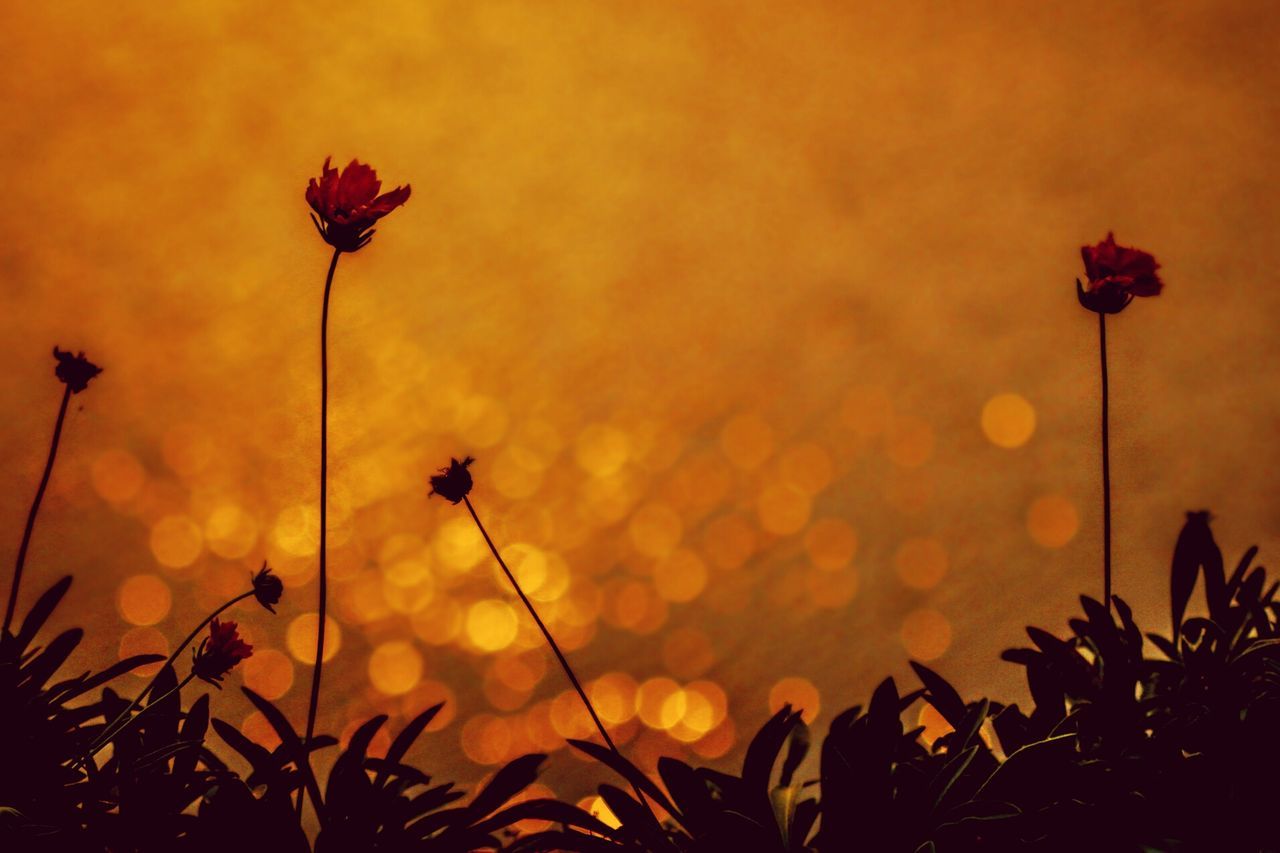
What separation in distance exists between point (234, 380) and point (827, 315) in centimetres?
117

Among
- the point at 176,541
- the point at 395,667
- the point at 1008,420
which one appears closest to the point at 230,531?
the point at 176,541

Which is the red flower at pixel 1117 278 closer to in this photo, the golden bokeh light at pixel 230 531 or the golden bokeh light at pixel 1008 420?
the golden bokeh light at pixel 1008 420

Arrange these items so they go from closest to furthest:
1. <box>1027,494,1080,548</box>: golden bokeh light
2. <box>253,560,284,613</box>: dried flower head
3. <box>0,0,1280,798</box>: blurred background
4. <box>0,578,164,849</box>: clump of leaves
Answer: <box>0,578,164,849</box>: clump of leaves → <box>253,560,284,613</box>: dried flower head → <box>0,0,1280,798</box>: blurred background → <box>1027,494,1080,548</box>: golden bokeh light

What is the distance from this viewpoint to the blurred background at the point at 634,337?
4.82ft

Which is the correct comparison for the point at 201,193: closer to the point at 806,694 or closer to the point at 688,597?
the point at 688,597

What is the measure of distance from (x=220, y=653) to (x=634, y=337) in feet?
3.44

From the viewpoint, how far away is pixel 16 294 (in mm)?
1478

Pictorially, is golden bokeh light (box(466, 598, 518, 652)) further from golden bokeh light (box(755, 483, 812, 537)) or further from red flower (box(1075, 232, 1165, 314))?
red flower (box(1075, 232, 1165, 314))

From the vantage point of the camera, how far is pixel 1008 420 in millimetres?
1758

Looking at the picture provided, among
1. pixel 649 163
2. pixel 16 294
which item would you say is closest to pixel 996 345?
pixel 649 163

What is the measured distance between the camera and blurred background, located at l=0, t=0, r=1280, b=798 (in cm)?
147

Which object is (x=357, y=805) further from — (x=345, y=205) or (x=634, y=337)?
(x=634, y=337)

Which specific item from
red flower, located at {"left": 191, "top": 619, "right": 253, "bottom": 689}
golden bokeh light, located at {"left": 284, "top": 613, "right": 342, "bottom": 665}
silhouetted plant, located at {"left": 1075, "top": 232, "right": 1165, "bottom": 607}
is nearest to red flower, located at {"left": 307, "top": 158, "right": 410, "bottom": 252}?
red flower, located at {"left": 191, "top": 619, "right": 253, "bottom": 689}

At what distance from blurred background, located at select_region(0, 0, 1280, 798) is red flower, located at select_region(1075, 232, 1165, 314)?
820 mm
